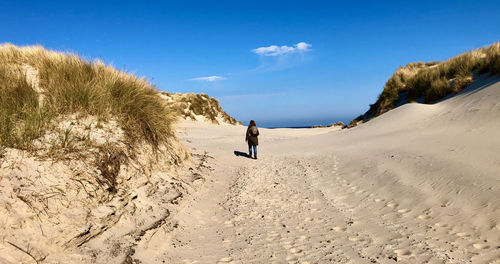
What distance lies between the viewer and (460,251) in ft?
11.2

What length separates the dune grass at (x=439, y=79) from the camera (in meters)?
13.2

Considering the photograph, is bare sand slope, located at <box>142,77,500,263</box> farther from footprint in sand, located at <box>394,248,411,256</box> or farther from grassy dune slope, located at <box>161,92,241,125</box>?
grassy dune slope, located at <box>161,92,241,125</box>

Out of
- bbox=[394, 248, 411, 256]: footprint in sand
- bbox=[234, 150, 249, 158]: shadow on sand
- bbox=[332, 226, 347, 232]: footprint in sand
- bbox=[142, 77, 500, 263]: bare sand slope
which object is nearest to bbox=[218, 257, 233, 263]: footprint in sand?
bbox=[142, 77, 500, 263]: bare sand slope

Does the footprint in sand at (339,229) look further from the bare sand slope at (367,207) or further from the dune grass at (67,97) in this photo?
the dune grass at (67,97)

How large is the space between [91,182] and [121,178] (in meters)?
0.65

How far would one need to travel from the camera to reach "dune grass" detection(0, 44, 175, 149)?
15.3ft

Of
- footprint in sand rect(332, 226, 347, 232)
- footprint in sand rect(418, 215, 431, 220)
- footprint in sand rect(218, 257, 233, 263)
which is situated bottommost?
footprint in sand rect(218, 257, 233, 263)

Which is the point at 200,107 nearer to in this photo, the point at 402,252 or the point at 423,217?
the point at 423,217

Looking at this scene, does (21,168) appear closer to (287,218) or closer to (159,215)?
(159,215)

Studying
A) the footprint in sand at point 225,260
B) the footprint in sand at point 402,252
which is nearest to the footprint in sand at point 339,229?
the footprint in sand at point 402,252

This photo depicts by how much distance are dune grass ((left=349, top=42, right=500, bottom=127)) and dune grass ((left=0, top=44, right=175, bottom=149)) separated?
1396 cm

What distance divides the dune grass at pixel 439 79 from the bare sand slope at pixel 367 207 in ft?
14.8

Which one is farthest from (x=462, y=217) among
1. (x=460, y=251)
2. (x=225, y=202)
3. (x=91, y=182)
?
(x=91, y=182)

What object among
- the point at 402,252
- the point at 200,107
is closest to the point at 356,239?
the point at 402,252
